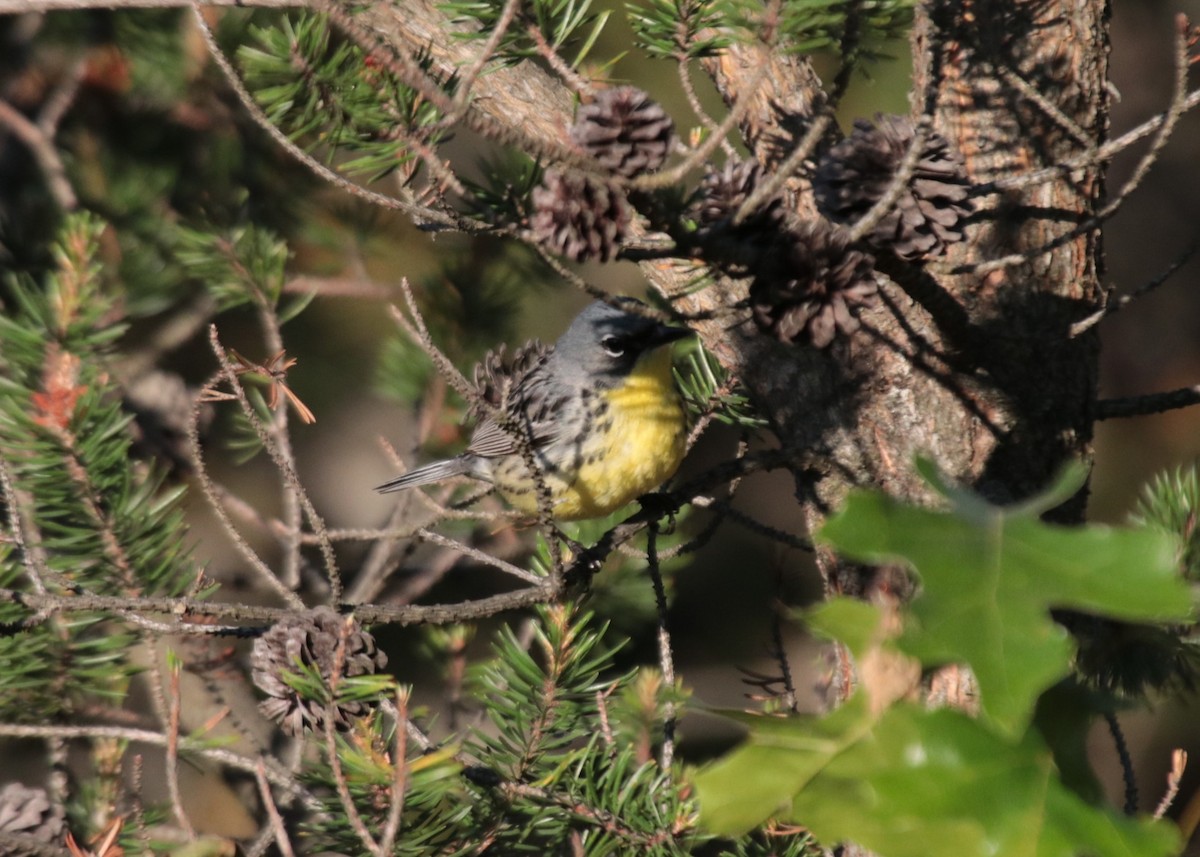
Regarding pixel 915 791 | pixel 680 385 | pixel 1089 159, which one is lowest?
pixel 680 385

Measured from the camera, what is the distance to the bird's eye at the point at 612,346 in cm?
296

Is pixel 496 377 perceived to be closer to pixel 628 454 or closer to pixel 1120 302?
pixel 628 454

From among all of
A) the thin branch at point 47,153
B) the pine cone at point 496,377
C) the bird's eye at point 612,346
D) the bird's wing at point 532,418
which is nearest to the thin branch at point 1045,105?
the pine cone at point 496,377

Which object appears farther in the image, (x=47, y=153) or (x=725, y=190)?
(x=47, y=153)

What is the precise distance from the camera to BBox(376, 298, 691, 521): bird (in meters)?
2.64

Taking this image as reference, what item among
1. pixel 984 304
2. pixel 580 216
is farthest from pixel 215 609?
pixel 984 304

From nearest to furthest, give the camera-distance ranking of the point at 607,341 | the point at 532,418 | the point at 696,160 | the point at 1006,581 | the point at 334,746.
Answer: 1. the point at 1006,581
2. the point at 696,160
3. the point at 334,746
4. the point at 607,341
5. the point at 532,418

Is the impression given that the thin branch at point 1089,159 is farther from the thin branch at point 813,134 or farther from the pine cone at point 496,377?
the pine cone at point 496,377

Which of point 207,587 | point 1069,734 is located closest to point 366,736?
point 207,587

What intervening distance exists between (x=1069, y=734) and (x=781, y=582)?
4.51ft

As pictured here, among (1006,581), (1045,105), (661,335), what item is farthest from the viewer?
(661,335)

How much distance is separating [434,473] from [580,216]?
2.16 m

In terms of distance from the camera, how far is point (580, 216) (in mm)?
1114

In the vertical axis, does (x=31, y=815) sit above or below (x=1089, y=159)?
below
